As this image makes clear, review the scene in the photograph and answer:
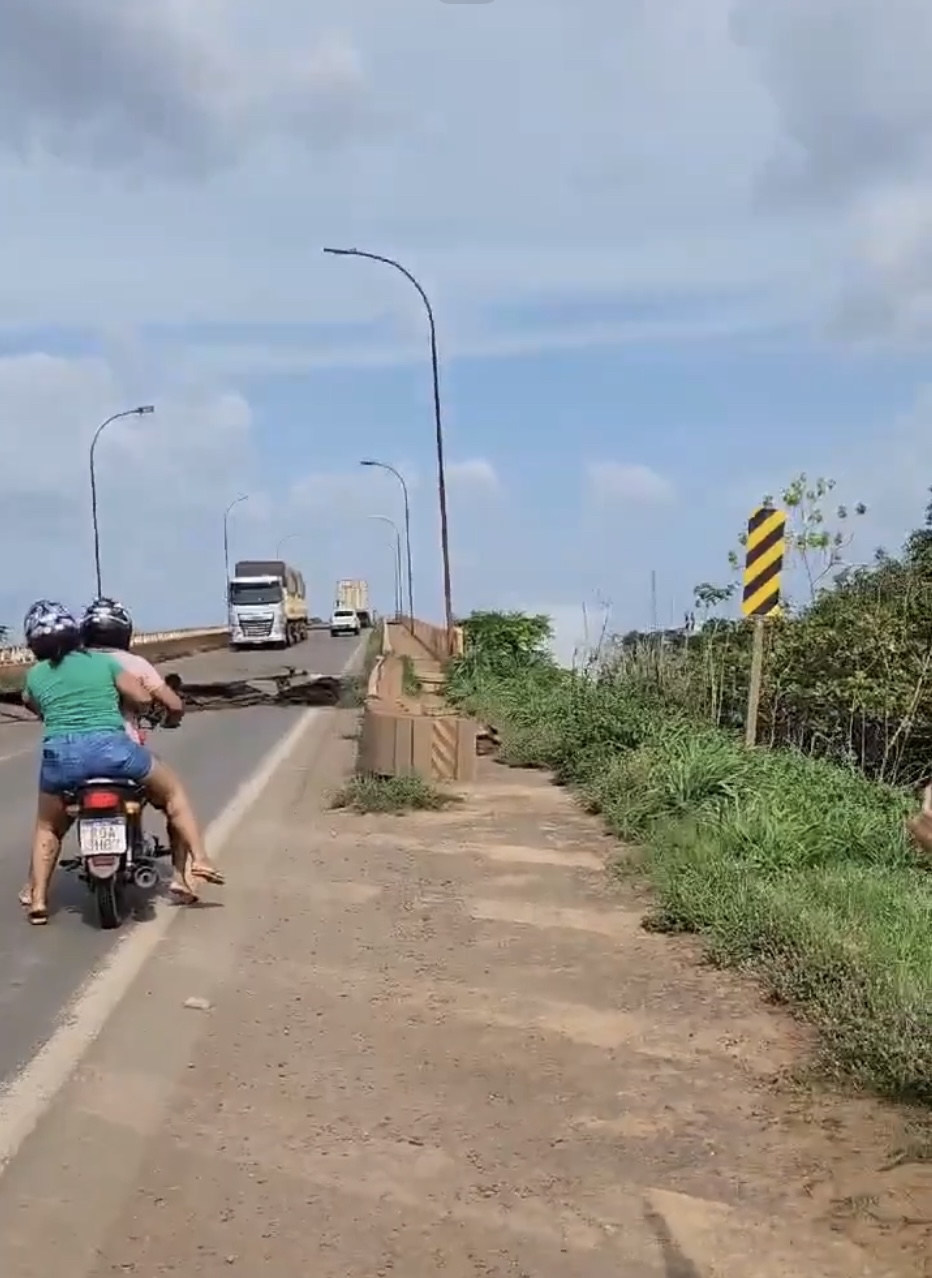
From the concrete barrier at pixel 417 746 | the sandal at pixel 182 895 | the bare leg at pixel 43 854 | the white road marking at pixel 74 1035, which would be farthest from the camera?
the concrete barrier at pixel 417 746

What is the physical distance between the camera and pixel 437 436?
1243 inches

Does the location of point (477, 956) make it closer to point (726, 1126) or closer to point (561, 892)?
point (561, 892)

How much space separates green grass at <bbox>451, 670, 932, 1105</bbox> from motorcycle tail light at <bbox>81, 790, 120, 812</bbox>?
303cm

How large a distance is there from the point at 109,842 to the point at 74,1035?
5.68ft

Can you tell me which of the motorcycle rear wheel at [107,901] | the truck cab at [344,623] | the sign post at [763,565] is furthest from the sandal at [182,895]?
the truck cab at [344,623]

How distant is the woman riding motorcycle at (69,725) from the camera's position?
7883mm

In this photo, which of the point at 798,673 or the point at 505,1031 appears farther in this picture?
the point at 798,673

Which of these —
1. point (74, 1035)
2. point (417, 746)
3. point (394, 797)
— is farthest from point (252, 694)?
point (74, 1035)

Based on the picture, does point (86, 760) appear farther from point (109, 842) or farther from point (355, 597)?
point (355, 597)

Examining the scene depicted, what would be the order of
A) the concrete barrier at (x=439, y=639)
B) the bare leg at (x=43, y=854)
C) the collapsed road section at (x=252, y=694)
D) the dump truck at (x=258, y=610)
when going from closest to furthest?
1. the bare leg at (x=43, y=854)
2. the collapsed road section at (x=252, y=694)
3. the concrete barrier at (x=439, y=639)
4. the dump truck at (x=258, y=610)

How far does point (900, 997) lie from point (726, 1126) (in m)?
1.11

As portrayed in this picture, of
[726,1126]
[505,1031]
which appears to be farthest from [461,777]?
[726,1126]

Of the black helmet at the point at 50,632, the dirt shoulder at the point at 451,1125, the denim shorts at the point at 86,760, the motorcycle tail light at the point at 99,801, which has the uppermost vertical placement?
the black helmet at the point at 50,632

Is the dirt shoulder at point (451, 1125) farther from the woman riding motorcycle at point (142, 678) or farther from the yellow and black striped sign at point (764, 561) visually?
the yellow and black striped sign at point (764, 561)
